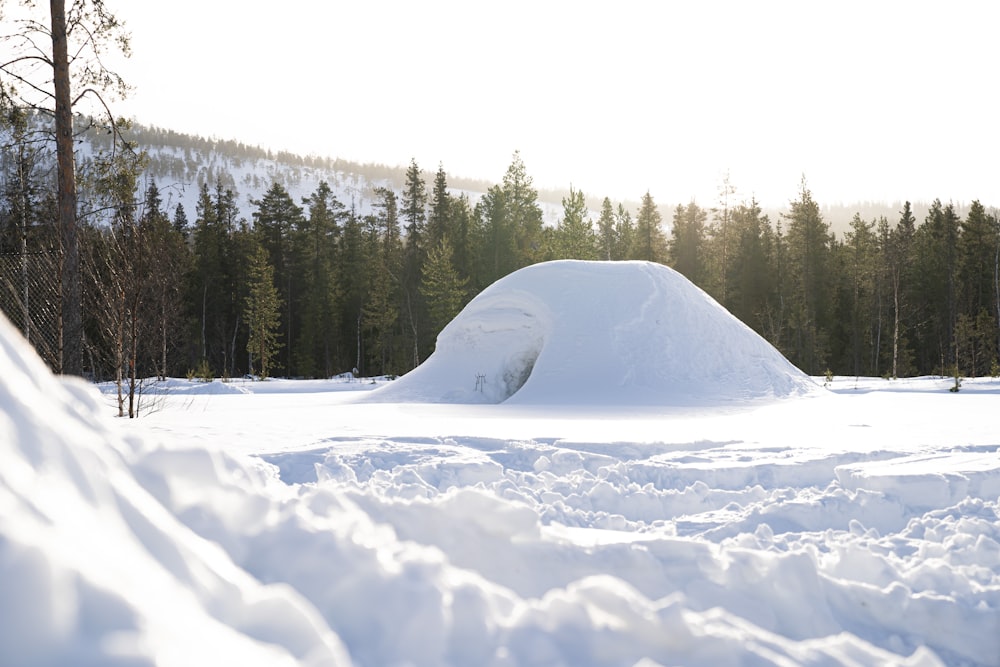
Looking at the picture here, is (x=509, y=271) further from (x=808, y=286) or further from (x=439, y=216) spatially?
(x=808, y=286)

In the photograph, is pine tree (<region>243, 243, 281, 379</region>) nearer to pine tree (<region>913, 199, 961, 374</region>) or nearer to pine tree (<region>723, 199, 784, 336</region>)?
pine tree (<region>723, 199, 784, 336</region>)

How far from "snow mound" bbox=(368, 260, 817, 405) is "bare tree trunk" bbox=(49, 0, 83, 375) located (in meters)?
6.14

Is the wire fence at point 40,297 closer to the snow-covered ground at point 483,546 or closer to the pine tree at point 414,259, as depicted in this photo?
the snow-covered ground at point 483,546

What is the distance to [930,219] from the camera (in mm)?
41844

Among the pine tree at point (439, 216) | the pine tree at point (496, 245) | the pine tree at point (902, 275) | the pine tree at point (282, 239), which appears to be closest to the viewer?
the pine tree at point (902, 275)

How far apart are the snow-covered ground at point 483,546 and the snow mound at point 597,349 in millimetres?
5694

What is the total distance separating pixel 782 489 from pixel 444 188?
39566mm

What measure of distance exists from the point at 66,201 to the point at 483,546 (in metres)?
9.42

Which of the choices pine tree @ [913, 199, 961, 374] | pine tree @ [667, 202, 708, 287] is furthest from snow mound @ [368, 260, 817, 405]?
pine tree @ [667, 202, 708, 287]

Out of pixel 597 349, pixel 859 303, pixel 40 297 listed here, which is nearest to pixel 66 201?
pixel 40 297

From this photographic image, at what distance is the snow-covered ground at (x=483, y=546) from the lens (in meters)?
1.94

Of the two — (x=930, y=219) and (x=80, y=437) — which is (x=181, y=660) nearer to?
(x=80, y=437)

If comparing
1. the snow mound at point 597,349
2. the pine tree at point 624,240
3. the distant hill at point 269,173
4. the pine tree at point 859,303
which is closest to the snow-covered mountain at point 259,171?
the distant hill at point 269,173

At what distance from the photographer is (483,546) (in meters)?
3.36
